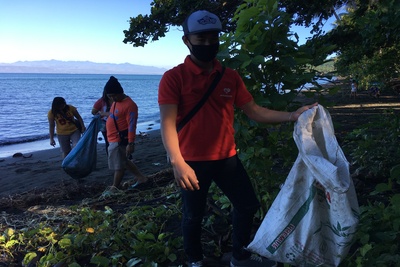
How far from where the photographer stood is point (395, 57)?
7941mm

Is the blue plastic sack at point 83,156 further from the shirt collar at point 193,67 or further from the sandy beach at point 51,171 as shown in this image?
the shirt collar at point 193,67

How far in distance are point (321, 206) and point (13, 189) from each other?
22.5 ft

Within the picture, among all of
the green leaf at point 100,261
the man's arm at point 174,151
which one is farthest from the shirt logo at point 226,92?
the green leaf at point 100,261

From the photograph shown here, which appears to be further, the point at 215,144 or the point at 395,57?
the point at 395,57

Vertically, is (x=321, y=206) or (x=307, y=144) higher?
(x=307, y=144)

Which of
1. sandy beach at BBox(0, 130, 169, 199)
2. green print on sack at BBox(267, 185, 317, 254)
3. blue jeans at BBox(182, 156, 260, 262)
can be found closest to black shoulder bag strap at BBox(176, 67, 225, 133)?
blue jeans at BBox(182, 156, 260, 262)

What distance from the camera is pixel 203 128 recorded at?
7.41ft

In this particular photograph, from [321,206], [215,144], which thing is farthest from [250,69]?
[321,206]

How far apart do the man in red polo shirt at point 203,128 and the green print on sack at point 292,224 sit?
507 mm

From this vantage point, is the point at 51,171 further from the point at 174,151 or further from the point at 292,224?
the point at 292,224

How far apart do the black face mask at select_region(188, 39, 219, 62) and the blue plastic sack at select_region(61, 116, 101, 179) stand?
3.86 metres

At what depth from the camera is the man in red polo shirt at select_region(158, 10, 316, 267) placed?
2104 mm

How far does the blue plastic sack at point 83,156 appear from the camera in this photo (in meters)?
5.61

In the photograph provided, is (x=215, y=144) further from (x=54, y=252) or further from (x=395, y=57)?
(x=395, y=57)
